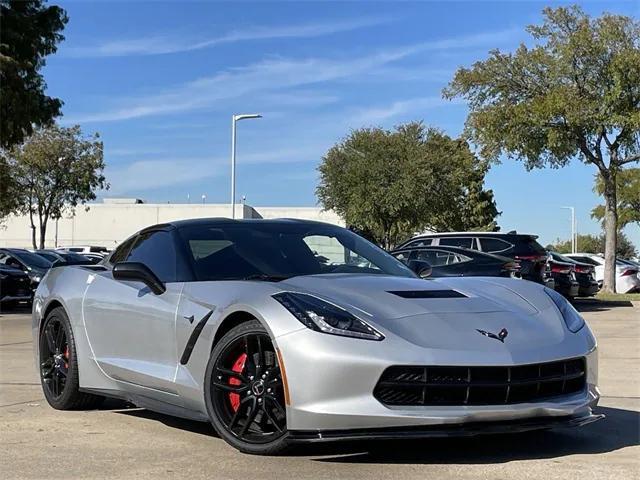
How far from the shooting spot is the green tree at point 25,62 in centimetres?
1964

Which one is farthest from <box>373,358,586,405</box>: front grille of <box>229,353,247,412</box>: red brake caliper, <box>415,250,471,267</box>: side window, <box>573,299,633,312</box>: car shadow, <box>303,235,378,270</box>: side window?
<box>573,299,633,312</box>: car shadow

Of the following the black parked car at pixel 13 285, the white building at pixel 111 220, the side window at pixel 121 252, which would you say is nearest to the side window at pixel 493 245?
the black parked car at pixel 13 285

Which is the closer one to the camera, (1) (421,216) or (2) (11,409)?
(2) (11,409)

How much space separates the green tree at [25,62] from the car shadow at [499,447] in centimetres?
1725

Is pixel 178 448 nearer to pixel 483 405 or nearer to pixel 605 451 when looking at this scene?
pixel 483 405

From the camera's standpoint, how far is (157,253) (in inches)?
221

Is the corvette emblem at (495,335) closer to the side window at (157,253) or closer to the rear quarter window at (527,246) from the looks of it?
the side window at (157,253)

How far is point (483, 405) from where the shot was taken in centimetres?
407

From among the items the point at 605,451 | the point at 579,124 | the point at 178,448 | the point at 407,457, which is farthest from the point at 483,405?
the point at 579,124

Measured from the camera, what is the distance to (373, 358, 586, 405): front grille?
4.02 metres

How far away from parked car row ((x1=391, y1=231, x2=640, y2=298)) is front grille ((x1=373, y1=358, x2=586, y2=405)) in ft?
26.3

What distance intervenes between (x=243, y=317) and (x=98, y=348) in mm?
1639

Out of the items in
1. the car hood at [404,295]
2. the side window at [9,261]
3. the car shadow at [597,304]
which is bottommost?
the car shadow at [597,304]

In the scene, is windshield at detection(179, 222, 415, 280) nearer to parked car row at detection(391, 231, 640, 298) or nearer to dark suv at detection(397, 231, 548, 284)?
parked car row at detection(391, 231, 640, 298)
